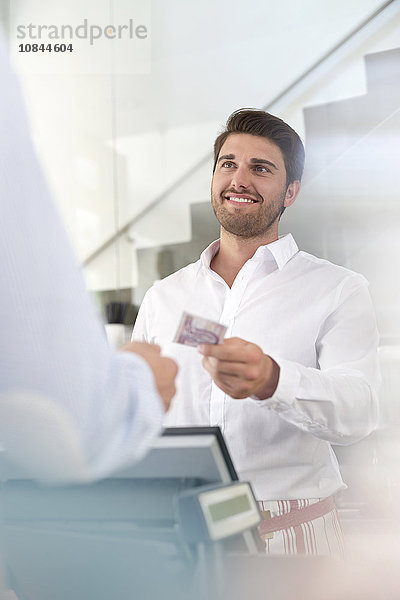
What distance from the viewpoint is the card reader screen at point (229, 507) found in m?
0.74

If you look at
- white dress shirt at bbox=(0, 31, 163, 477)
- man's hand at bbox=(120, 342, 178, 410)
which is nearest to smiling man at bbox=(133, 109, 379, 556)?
man's hand at bbox=(120, 342, 178, 410)

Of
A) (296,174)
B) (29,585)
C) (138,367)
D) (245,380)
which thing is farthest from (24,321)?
(296,174)

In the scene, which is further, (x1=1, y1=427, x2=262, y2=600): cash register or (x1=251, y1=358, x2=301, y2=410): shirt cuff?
(x1=251, y1=358, x2=301, y2=410): shirt cuff

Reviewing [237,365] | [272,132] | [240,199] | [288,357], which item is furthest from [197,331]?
[272,132]

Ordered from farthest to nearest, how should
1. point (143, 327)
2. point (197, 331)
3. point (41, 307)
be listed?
point (143, 327) < point (197, 331) < point (41, 307)

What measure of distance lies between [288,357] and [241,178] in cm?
53

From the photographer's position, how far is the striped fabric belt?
5.37 ft

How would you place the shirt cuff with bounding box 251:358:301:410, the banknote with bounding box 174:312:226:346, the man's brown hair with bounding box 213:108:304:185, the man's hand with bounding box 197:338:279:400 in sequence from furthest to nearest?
the man's brown hair with bounding box 213:108:304:185, the shirt cuff with bounding box 251:358:301:410, the man's hand with bounding box 197:338:279:400, the banknote with bounding box 174:312:226:346

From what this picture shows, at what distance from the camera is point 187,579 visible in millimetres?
777

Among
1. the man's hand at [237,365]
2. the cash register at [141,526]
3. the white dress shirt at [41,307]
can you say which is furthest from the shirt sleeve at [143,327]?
the white dress shirt at [41,307]

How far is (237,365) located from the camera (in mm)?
1251

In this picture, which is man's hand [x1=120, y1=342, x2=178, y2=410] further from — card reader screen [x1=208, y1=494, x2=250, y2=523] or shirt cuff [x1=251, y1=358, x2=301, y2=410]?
shirt cuff [x1=251, y1=358, x2=301, y2=410]

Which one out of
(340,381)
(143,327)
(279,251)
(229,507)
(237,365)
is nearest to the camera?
(229,507)

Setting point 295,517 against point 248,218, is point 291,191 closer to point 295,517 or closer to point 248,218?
point 248,218
